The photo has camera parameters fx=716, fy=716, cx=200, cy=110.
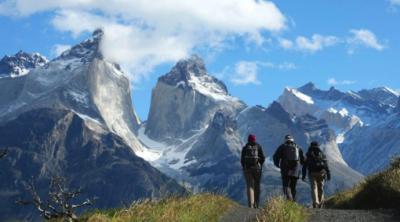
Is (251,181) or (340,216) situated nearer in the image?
(340,216)

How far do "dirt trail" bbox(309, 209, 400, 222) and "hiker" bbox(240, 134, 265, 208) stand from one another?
5.69 m

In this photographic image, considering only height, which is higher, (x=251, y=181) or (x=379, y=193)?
(x=379, y=193)

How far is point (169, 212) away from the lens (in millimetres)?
15594

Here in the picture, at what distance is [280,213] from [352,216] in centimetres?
386

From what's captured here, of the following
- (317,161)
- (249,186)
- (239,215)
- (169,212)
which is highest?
(317,161)

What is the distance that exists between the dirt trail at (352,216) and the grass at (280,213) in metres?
0.41

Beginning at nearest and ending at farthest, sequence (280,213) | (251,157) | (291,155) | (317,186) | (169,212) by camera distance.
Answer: (169,212), (280,213), (251,157), (291,155), (317,186)

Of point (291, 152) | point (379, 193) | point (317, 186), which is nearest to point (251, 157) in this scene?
point (291, 152)

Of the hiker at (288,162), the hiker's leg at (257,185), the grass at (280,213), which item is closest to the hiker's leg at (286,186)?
the hiker at (288,162)

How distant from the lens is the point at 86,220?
45.1ft

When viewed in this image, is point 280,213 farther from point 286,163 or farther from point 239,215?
point 286,163

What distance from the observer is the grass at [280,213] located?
50.9 ft

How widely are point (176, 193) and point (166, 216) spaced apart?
4.38 meters

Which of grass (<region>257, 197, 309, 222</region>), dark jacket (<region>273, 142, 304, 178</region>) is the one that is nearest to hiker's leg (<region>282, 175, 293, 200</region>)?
dark jacket (<region>273, 142, 304, 178</region>)
